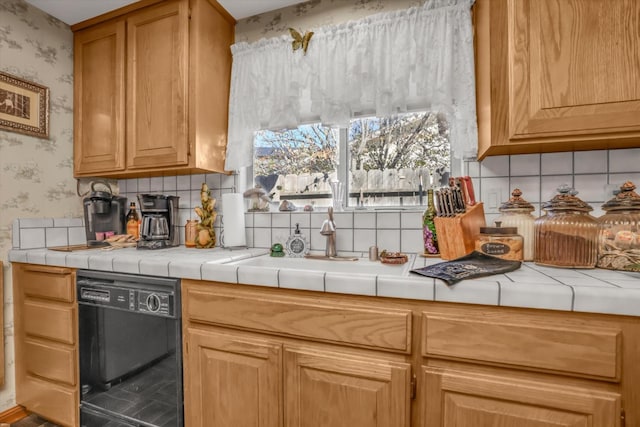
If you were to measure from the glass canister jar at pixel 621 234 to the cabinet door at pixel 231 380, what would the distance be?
117 cm

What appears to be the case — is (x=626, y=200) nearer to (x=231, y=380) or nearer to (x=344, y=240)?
(x=344, y=240)

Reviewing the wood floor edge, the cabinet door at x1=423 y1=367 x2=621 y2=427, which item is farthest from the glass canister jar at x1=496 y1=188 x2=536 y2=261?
the wood floor edge

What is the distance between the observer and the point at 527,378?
0.84m

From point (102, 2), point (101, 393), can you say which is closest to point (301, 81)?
point (102, 2)

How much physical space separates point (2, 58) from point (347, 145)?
196cm

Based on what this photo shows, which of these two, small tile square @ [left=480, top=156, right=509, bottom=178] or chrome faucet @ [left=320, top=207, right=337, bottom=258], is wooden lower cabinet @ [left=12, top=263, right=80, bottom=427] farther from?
small tile square @ [left=480, top=156, right=509, bottom=178]

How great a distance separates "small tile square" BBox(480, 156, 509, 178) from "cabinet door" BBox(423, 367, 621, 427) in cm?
93

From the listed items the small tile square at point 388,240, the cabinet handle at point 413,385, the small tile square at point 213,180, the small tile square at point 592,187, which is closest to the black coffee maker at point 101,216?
the small tile square at point 213,180

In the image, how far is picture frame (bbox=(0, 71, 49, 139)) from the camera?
1.66 meters

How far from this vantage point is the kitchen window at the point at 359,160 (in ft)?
5.47

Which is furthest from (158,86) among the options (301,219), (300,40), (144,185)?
(301,219)

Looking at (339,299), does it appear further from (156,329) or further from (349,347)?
(156,329)

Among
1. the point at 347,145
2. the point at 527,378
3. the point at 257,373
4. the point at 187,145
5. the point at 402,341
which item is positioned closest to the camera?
the point at 527,378

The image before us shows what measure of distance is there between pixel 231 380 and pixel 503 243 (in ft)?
3.81
